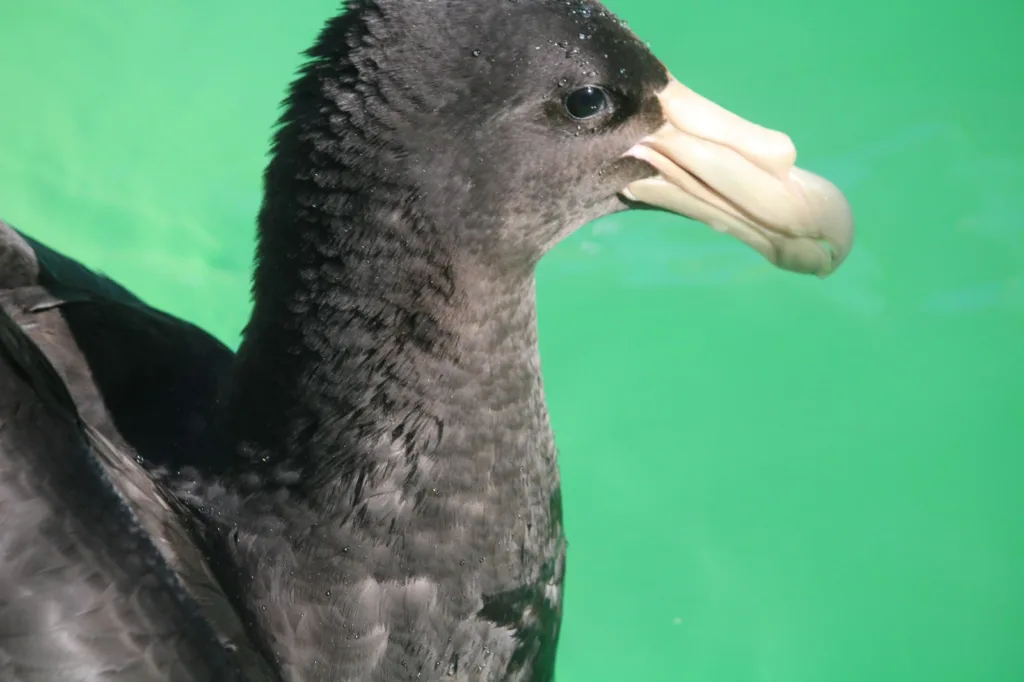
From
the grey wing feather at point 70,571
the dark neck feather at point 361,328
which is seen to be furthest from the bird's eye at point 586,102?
the grey wing feather at point 70,571

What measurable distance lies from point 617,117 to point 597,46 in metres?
0.11

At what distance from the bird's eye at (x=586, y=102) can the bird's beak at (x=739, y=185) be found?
99 millimetres

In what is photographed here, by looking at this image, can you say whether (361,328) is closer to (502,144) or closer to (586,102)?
(502,144)

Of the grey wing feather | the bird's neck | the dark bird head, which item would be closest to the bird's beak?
the dark bird head

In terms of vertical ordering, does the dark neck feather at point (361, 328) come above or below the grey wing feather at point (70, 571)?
above

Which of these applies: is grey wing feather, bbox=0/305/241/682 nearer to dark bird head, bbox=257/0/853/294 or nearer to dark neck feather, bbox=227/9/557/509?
dark neck feather, bbox=227/9/557/509

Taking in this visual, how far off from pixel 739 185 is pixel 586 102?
252mm

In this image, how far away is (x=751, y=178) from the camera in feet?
4.94

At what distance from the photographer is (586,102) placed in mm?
1449

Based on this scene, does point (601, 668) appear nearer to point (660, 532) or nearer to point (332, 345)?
point (660, 532)

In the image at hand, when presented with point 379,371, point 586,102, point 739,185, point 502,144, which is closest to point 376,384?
point 379,371

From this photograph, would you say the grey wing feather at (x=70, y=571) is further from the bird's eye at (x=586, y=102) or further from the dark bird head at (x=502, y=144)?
the bird's eye at (x=586, y=102)

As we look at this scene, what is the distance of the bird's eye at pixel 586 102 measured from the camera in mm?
1435

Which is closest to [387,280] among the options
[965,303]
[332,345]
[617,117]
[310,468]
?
[332,345]
